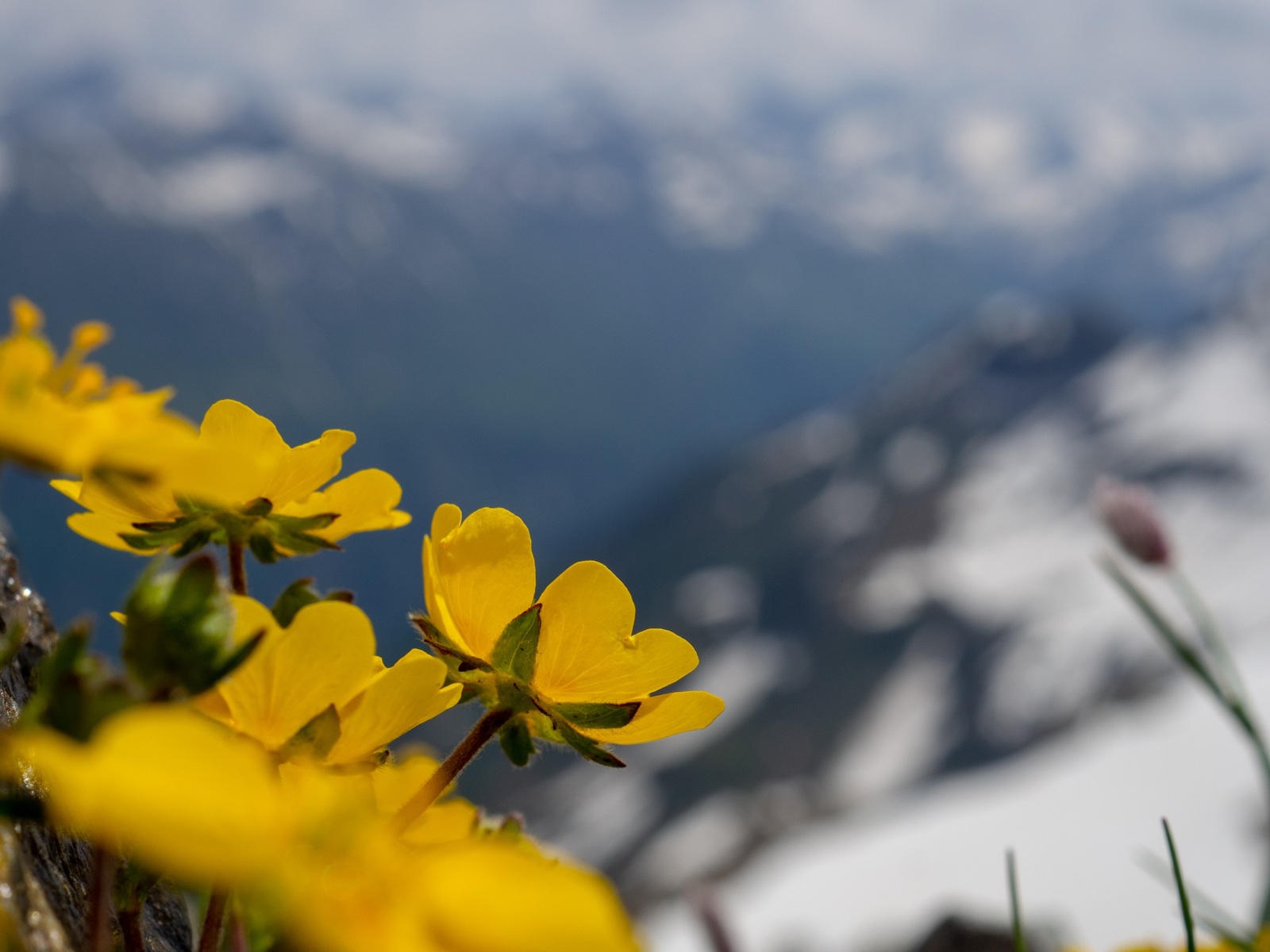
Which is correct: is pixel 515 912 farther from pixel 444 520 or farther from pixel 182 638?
pixel 444 520

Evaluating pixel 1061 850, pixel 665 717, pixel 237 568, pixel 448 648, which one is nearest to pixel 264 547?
pixel 237 568

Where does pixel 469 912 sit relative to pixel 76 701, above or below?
below

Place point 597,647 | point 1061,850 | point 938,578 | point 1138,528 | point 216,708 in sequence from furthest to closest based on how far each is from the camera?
point 938,578, point 1061,850, point 1138,528, point 597,647, point 216,708

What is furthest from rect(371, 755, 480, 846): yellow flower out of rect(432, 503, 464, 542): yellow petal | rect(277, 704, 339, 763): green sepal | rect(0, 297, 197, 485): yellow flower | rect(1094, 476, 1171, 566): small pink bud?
rect(1094, 476, 1171, 566): small pink bud

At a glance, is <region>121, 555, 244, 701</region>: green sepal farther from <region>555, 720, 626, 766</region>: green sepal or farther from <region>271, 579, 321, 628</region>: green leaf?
<region>555, 720, 626, 766</region>: green sepal

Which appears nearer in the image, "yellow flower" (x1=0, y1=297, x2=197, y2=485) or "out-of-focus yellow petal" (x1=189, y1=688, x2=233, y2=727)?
"yellow flower" (x1=0, y1=297, x2=197, y2=485)

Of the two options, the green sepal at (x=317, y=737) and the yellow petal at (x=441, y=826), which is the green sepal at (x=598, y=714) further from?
the green sepal at (x=317, y=737)
